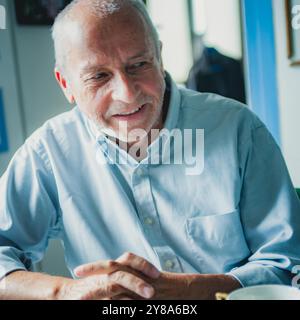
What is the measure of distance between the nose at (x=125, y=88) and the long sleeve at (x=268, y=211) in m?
0.22

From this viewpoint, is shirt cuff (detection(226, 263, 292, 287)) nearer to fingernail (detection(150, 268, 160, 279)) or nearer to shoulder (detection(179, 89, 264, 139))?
fingernail (detection(150, 268, 160, 279))

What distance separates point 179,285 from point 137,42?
407mm

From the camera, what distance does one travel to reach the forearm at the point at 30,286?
0.68m

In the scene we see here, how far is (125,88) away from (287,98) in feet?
0.96

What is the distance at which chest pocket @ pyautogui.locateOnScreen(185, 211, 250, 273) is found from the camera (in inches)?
31.9

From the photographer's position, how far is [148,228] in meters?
0.83

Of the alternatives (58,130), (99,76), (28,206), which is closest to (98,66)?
(99,76)

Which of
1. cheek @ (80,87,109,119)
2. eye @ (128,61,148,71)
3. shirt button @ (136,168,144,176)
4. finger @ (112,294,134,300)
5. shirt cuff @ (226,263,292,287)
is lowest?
shirt cuff @ (226,263,292,287)

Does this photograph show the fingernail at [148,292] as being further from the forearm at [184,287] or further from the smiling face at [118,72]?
the smiling face at [118,72]

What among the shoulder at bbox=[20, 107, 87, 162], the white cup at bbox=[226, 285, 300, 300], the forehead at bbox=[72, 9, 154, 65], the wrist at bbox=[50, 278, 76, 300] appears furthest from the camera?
the shoulder at bbox=[20, 107, 87, 162]

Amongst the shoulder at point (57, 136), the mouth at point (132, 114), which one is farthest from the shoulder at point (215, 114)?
the shoulder at point (57, 136)

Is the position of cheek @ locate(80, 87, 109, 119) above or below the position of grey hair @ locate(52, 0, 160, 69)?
below

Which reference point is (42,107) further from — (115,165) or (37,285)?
(37,285)

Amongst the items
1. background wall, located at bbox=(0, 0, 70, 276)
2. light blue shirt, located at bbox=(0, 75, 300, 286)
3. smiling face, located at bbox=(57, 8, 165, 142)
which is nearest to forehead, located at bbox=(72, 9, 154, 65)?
smiling face, located at bbox=(57, 8, 165, 142)
